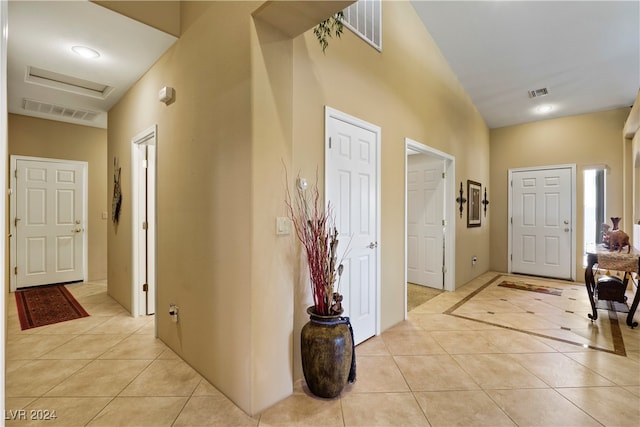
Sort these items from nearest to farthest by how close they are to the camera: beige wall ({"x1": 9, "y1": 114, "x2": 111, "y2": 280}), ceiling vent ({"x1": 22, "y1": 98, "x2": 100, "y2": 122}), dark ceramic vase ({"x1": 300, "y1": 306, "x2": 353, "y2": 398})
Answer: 1. dark ceramic vase ({"x1": 300, "y1": 306, "x2": 353, "y2": 398})
2. ceiling vent ({"x1": 22, "y1": 98, "x2": 100, "y2": 122})
3. beige wall ({"x1": 9, "y1": 114, "x2": 111, "y2": 280})

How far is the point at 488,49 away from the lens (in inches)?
161

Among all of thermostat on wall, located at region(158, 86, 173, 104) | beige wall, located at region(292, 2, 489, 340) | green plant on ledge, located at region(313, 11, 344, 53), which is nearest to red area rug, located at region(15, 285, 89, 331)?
thermostat on wall, located at region(158, 86, 173, 104)

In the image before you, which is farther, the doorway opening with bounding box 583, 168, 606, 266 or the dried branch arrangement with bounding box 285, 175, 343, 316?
the doorway opening with bounding box 583, 168, 606, 266

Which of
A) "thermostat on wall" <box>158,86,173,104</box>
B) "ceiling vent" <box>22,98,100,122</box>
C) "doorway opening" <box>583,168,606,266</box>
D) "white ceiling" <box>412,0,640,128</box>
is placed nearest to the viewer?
"thermostat on wall" <box>158,86,173,104</box>

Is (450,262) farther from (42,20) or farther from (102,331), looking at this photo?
(42,20)

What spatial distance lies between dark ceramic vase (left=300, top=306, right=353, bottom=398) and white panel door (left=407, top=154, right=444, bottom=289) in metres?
3.10

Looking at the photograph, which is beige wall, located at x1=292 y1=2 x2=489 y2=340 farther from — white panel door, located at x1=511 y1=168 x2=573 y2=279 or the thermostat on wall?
white panel door, located at x1=511 y1=168 x2=573 y2=279

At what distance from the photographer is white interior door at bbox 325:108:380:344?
8.34ft

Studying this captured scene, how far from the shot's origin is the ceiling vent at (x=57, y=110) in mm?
3919

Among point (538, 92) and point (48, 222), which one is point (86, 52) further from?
point (538, 92)

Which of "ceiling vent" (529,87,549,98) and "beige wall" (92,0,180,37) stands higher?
"ceiling vent" (529,87,549,98)

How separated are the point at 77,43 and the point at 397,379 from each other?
3.64 m

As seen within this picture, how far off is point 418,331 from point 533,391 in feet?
3.67

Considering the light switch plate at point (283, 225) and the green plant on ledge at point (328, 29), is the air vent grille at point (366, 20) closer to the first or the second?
the green plant on ledge at point (328, 29)
